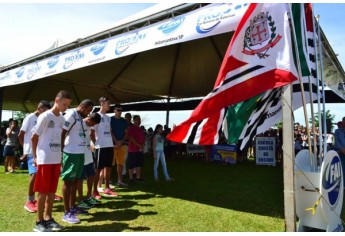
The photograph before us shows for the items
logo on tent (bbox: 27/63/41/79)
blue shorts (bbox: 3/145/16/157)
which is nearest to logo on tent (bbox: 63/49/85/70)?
logo on tent (bbox: 27/63/41/79)

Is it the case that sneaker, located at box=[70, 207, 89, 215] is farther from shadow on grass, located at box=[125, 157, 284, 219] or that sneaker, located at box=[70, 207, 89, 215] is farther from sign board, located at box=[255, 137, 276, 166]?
sign board, located at box=[255, 137, 276, 166]

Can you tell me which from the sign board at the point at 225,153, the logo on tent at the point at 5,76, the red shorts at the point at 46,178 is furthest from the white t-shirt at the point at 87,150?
the sign board at the point at 225,153

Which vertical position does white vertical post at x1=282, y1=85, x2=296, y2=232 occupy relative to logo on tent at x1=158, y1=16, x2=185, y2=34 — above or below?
below

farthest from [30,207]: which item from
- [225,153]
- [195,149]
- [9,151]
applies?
[195,149]

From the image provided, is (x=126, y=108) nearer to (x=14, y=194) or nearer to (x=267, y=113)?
(x=14, y=194)

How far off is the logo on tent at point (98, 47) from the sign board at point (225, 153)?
8.51 metres

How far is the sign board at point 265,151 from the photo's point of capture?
46.3 ft

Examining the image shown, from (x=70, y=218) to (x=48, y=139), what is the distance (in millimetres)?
1319

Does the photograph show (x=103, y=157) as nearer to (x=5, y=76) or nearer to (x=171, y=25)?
(x=171, y=25)

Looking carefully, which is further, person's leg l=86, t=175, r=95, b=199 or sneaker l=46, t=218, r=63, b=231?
person's leg l=86, t=175, r=95, b=199

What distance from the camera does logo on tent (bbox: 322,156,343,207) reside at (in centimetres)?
421

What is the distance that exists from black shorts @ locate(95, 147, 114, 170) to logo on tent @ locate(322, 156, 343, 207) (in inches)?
171

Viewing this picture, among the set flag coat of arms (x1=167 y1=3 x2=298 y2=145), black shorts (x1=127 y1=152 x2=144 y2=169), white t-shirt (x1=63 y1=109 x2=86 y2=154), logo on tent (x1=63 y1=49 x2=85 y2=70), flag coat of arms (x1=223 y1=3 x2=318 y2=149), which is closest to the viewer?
flag coat of arms (x1=167 y1=3 x2=298 y2=145)

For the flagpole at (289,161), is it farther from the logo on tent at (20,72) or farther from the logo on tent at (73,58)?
the logo on tent at (20,72)
